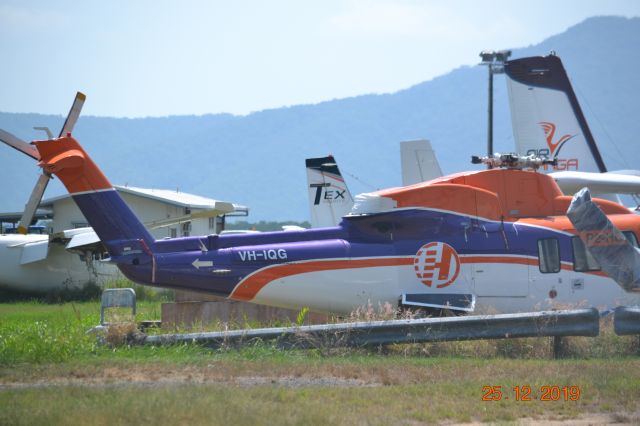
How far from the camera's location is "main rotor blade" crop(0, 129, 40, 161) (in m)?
13.0

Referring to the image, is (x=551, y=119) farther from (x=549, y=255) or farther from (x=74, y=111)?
(x=74, y=111)

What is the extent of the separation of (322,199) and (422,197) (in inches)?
542

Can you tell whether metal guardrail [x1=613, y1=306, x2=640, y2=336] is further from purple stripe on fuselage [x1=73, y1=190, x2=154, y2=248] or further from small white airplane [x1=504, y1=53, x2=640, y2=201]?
small white airplane [x1=504, y1=53, x2=640, y2=201]

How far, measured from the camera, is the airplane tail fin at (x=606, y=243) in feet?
38.7

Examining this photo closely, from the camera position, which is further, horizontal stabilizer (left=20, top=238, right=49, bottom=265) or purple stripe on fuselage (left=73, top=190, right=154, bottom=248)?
horizontal stabilizer (left=20, top=238, right=49, bottom=265)

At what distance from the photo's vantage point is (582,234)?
1221cm

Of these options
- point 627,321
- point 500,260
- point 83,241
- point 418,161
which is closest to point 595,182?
point 500,260

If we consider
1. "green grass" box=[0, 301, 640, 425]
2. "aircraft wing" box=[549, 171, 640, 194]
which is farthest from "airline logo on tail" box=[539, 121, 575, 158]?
"green grass" box=[0, 301, 640, 425]

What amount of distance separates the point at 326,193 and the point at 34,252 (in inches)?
406

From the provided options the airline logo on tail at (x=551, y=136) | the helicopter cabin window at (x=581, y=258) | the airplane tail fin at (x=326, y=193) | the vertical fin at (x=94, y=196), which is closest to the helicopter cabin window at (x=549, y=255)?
the helicopter cabin window at (x=581, y=258)

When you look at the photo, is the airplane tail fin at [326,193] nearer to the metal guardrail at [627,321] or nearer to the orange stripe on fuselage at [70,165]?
the orange stripe on fuselage at [70,165]

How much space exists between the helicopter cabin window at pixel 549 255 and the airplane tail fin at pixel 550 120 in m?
11.2

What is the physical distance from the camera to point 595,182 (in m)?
17.7

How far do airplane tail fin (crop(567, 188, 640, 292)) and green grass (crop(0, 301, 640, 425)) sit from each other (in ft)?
3.30
